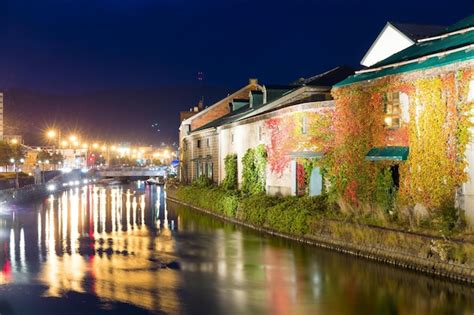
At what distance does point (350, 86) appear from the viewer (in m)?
29.2

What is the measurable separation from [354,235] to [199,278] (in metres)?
7.21

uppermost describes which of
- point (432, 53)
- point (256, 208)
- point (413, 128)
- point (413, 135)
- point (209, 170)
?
point (432, 53)

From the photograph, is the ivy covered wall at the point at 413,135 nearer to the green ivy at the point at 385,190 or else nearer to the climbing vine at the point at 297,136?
the green ivy at the point at 385,190

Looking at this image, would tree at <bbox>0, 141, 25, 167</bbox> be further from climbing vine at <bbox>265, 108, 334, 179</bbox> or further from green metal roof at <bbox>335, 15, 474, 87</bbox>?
green metal roof at <bbox>335, 15, 474, 87</bbox>

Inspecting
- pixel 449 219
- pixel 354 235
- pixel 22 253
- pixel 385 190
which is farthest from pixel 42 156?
pixel 449 219

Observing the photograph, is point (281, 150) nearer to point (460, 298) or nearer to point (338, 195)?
point (338, 195)

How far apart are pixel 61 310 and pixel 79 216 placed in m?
29.9

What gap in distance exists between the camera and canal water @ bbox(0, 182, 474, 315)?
637 inches

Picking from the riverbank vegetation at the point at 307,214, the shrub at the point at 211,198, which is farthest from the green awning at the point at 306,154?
the shrub at the point at 211,198

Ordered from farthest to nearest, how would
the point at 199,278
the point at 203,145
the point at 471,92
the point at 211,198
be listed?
the point at 203,145, the point at 211,198, the point at 471,92, the point at 199,278

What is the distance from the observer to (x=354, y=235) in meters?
24.4

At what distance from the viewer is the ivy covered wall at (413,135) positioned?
22.3 m

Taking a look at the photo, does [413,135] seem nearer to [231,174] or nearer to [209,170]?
[231,174]

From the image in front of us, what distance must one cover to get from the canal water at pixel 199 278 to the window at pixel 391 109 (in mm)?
6361
